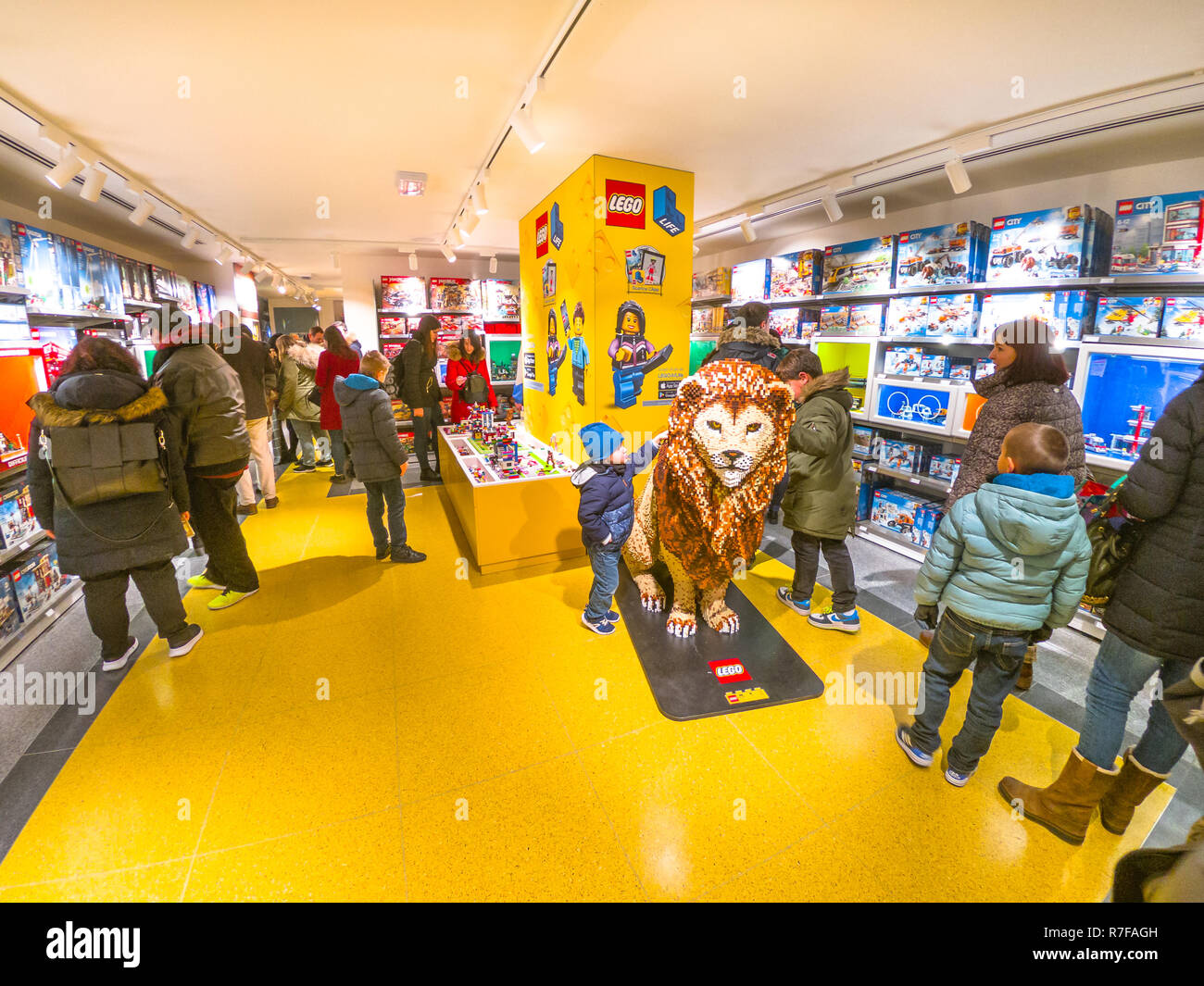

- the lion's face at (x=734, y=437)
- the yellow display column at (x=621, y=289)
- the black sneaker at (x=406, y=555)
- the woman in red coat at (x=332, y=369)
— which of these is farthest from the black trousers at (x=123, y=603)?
the lion's face at (x=734, y=437)

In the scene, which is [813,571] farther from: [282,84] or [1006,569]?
[282,84]

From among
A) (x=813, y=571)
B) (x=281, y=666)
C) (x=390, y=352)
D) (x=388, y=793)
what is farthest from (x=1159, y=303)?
(x=390, y=352)

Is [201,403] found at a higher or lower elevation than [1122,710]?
higher

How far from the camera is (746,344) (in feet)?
9.45

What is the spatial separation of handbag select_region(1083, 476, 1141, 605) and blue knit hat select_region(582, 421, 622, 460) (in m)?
2.00

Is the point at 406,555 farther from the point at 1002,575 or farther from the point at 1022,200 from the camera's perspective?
A: the point at 1022,200

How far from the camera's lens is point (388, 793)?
2.11 meters

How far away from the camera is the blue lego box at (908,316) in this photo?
13.8ft

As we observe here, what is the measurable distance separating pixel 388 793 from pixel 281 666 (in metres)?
1.24

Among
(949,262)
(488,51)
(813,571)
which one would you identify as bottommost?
(813,571)

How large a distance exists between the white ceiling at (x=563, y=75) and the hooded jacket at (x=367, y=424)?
1.63 m

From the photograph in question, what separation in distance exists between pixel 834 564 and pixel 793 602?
0.43 metres

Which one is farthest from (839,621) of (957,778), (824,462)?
(957,778)

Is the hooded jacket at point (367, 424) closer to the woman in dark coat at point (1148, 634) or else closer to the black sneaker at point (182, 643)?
the black sneaker at point (182, 643)
